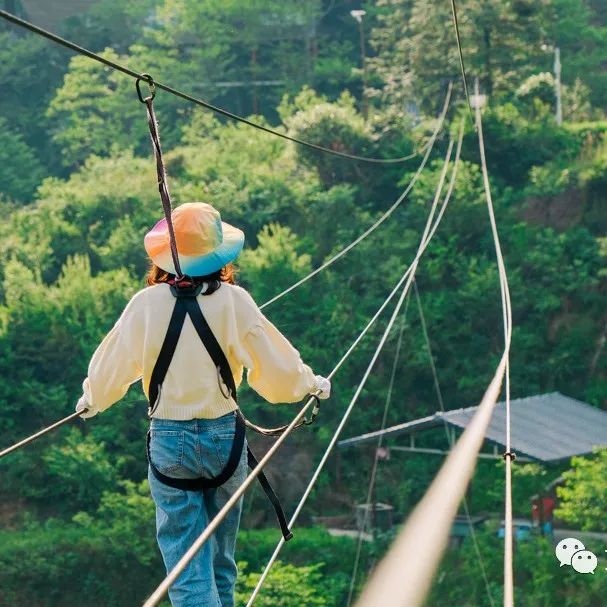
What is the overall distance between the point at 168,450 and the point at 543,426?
13725 millimetres

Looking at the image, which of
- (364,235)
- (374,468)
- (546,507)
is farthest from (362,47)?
(364,235)

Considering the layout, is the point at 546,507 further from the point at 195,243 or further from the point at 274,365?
the point at 195,243

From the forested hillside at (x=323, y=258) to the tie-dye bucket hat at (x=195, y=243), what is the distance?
11.9m

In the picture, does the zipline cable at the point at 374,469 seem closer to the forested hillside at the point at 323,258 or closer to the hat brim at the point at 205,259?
the forested hillside at the point at 323,258

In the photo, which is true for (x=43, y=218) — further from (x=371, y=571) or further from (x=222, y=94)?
(x=371, y=571)

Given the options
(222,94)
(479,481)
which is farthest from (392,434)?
(222,94)

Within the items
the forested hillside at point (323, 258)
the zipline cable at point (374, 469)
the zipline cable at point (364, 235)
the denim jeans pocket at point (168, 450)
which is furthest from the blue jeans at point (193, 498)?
the forested hillside at point (323, 258)

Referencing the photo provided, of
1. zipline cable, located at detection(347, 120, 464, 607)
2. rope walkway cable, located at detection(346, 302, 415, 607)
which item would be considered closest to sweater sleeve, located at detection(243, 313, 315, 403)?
zipline cable, located at detection(347, 120, 464, 607)

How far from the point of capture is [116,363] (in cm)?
321

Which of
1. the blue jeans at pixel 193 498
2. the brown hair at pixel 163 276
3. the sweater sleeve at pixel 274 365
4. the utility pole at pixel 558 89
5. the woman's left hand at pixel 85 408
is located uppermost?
the brown hair at pixel 163 276

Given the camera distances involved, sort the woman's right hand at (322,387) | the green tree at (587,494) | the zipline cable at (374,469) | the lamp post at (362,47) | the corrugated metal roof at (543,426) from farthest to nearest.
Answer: the lamp post at (362,47) < the zipline cable at (374,469) < the corrugated metal roof at (543,426) < the green tree at (587,494) < the woman's right hand at (322,387)

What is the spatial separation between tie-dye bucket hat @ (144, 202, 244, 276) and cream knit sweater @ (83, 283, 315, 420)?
7cm

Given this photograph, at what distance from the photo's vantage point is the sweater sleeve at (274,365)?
10.6 ft

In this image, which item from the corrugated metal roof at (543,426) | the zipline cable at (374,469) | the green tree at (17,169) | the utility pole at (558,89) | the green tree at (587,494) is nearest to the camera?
the green tree at (587,494)
